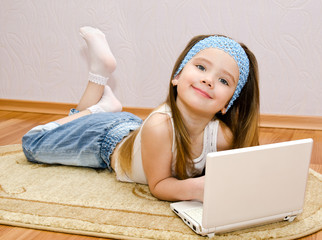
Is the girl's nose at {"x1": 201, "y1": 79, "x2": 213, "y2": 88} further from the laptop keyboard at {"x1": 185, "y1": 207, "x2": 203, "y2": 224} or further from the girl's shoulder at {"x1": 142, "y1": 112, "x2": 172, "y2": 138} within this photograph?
the laptop keyboard at {"x1": 185, "y1": 207, "x2": 203, "y2": 224}

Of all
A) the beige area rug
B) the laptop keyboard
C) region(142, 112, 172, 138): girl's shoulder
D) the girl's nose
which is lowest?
the beige area rug

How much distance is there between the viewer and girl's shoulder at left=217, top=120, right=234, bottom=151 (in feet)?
3.22

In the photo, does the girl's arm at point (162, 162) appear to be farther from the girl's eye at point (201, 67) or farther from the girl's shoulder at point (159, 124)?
the girl's eye at point (201, 67)

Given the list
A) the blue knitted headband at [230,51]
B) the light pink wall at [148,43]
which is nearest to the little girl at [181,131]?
the blue knitted headband at [230,51]

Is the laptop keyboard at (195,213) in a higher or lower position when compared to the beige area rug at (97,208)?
higher

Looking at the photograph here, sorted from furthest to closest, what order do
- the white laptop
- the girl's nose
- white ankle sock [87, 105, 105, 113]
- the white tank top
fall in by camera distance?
white ankle sock [87, 105, 105, 113], the white tank top, the girl's nose, the white laptop

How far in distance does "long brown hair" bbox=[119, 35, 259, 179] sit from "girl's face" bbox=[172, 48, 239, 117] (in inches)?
2.2

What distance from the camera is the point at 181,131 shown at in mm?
905

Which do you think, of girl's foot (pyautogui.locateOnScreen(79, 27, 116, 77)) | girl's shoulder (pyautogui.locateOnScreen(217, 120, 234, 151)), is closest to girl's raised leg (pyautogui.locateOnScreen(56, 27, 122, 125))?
girl's foot (pyautogui.locateOnScreen(79, 27, 116, 77))

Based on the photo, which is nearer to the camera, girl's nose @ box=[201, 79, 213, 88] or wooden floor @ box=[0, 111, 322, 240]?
girl's nose @ box=[201, 79, 213, 88]

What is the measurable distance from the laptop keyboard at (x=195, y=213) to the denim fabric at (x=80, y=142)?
1.11 feet

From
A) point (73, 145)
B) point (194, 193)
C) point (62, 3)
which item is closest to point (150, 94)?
point (62, 3)

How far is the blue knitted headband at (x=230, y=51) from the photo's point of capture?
0.89m

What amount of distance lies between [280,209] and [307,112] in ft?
2.91
